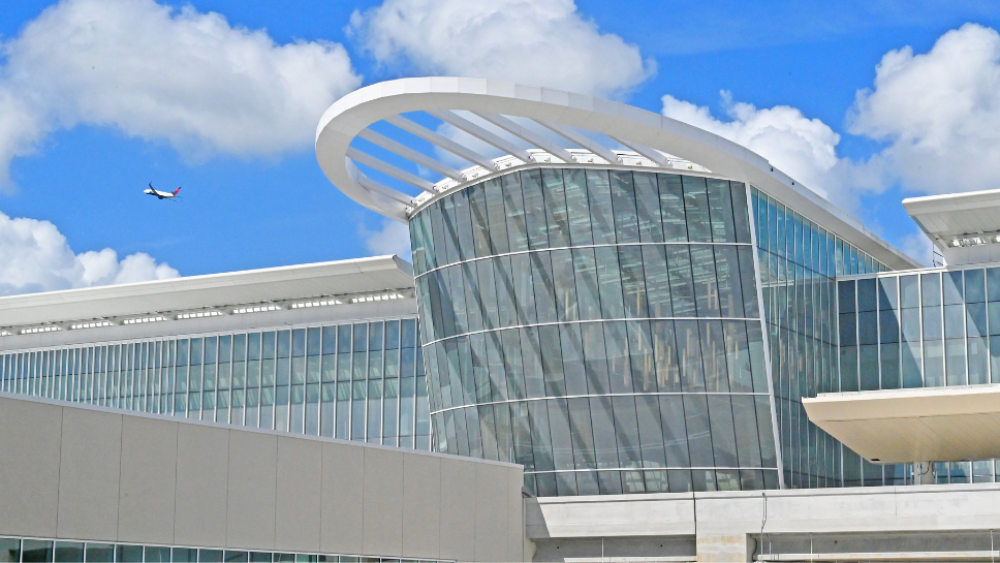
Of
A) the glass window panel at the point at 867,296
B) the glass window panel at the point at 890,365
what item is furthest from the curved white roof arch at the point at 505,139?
the glass window panel at the point at 890,365

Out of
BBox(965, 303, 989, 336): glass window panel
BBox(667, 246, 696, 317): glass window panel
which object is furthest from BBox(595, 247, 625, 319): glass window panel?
BBox(965, 303, 989, 336): glass window panel

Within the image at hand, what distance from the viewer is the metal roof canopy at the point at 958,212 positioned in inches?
1783

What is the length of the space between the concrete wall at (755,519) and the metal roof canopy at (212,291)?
17411 millimetres

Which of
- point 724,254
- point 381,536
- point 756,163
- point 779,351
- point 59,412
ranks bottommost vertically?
point 381,536

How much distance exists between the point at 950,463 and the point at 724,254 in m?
15.0

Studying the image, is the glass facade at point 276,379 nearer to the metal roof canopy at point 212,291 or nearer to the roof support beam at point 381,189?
the metal roof canopy at point 212,291

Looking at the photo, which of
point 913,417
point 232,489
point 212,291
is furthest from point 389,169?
point 212,291

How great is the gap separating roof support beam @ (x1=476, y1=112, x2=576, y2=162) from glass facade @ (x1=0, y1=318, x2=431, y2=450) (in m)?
18.5

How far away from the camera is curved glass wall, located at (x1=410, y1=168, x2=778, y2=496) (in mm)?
40438

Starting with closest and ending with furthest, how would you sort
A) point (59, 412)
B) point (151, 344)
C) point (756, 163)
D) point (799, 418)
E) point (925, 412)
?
1. point (59, 412)
2. point (925, 412)
3. point (756, 163)
4. point (799, 418)
5. point (151, 344)

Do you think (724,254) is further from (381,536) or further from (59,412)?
(59,412)

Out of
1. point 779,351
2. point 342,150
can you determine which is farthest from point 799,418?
point 342,150

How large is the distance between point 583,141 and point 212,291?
27.1m

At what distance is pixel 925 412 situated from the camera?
3675 centimetres
